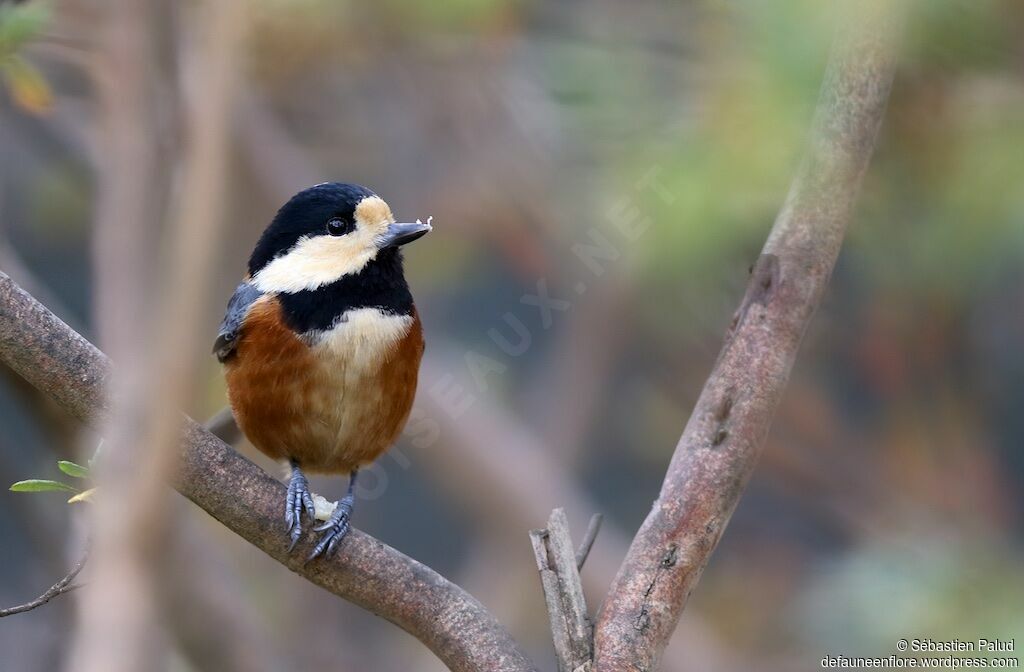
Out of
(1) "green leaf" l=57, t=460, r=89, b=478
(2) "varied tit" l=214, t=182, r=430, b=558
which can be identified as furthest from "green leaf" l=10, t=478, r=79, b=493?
(2) "varied tit" l=214, t=182, r=430, b=558

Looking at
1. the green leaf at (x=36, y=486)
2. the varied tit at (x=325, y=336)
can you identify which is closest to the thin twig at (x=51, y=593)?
the green leaf at (x=36, y=486)

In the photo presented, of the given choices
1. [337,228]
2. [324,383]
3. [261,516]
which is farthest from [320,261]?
[261,516]

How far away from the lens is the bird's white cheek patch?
2898 mm

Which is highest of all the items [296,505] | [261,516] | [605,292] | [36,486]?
[605,292]

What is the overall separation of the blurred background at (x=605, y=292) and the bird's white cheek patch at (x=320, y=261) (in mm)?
267

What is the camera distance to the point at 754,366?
259 centimetres

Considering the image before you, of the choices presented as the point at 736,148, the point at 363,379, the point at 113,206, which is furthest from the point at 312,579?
the point at 736,148

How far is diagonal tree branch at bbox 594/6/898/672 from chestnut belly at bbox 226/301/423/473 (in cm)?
76

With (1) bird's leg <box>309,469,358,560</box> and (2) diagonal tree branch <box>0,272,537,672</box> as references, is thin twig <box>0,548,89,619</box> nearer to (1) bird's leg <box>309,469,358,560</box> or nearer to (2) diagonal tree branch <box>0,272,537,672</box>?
Answer: (2) diagonal tree branch <box>0,272,537,672</box>

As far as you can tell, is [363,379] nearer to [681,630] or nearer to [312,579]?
[312,579]

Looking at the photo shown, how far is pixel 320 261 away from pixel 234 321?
271 millimetres

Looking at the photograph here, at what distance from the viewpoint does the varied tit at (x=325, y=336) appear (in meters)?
2.83

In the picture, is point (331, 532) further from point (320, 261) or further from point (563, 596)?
point (320, 261)

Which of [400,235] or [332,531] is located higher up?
[400,235]
